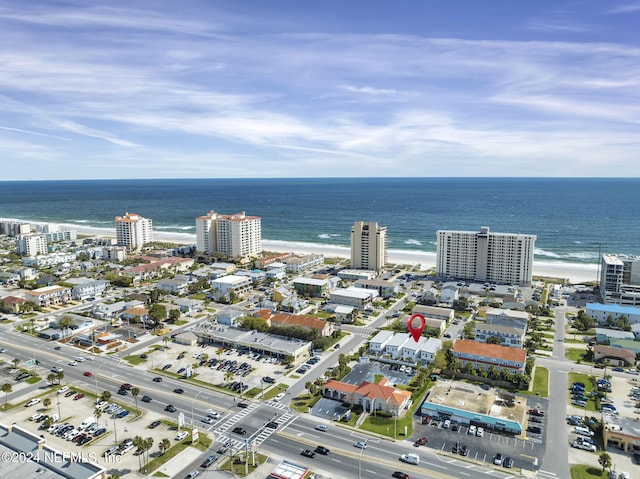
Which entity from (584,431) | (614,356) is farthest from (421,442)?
(614,356)

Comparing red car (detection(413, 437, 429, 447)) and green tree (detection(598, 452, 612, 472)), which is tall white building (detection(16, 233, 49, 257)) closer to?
red car (detection(413, 437, 429, 447))

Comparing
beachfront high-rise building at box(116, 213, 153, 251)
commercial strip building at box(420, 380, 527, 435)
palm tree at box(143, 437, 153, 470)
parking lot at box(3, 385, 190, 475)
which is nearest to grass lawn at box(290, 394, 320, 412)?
commercial strip building at box(420, 380, 527, 435)

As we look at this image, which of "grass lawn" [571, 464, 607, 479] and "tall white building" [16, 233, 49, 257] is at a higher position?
"tall white building" [16, 233, 49, 257]

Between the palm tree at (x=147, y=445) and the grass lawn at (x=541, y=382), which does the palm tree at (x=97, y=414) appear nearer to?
the palm tree at (x=147, y=445)

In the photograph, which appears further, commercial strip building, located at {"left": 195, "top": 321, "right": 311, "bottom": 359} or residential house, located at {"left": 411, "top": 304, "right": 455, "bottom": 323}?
residential house, located at {"left": 411, "top": 304, "right": 455, "bottom": 323}

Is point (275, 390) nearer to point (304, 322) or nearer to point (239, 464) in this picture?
point (239, 464)

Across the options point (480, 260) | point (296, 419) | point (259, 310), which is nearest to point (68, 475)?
point (296, 419)

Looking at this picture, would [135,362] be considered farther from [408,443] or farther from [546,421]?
[546,421]

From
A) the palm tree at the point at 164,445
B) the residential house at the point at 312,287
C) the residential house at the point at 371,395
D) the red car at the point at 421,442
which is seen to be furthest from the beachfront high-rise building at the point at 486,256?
the palm tree at the point at 164,445
